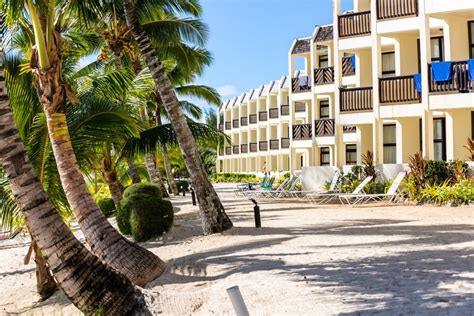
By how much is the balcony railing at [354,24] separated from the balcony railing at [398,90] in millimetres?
3307

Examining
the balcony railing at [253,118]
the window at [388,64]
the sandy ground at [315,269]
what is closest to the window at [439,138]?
the window at [388,64]

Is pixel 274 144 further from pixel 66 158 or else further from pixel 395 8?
pixel 66 158

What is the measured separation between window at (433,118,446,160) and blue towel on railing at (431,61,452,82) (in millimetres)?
3123

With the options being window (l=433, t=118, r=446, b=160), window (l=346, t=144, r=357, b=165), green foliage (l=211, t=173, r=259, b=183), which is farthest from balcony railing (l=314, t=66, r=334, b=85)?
green foliage (l=211, t=173, r=259, b=183)

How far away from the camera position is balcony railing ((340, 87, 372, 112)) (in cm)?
2256

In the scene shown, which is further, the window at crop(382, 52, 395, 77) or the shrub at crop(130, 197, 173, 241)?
the window at crop(382, 52, 395, 77)

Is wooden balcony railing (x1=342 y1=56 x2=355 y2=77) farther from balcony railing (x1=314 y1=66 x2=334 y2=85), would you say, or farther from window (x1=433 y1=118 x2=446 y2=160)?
window (x1=433 y1=118 x2=446 y2=160)

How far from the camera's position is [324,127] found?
31438 mm

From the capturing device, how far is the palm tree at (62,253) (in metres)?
6.14

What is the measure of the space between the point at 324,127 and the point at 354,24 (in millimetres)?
8328

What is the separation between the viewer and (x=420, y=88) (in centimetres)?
2033

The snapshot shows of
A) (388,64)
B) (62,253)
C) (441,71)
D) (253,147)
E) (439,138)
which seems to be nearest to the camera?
(62,253)

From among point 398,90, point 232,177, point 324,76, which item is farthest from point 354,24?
point 232,177

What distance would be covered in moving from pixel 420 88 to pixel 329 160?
59.4 ft
